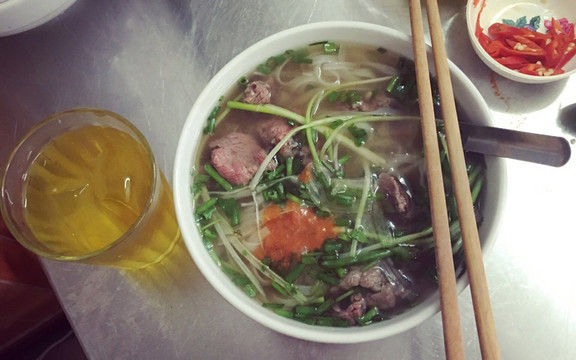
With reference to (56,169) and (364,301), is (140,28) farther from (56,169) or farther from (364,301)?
(364,301)

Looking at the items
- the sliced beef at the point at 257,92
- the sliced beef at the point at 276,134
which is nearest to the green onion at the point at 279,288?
the sliced beef at the point at 276,134

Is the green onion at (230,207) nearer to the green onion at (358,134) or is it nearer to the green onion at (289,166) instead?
the green onion at (289,166)

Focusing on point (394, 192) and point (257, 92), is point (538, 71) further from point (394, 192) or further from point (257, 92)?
point (257, 92)

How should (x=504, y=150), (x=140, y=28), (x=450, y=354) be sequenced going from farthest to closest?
(x=140, y=28), (x=504, y=150), (x=450, y=354)

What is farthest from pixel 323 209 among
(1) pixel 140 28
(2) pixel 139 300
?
(1) pixel 140 28

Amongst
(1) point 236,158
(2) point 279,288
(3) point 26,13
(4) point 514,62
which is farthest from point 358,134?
(3) point 26,13
